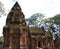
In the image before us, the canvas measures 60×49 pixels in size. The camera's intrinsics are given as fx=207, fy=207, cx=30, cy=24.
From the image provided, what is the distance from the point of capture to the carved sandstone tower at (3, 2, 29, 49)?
4028cm

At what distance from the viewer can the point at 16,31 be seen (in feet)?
133

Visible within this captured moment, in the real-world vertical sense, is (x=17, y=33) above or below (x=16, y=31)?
below

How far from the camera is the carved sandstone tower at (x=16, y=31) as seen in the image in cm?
4028

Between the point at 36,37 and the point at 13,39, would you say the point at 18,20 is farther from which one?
the point at 36,37

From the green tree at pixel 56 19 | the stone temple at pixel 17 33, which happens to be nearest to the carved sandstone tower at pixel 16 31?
the stone temple at pixel 17 33

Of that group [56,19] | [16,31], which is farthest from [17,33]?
[56,19]

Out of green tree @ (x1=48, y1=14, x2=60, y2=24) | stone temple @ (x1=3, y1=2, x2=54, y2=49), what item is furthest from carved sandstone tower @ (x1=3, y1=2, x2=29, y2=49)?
green tree @ (x1=48, y1=14, x2=60, y2=24)

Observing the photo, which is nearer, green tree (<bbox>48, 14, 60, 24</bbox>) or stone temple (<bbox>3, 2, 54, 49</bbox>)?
stone temple (<bbox>3, 2, 54, 49</bbox>)

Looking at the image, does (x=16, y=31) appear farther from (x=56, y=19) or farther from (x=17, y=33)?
(x=56, y=19)

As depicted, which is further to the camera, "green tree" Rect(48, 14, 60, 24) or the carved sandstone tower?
"green tree" Rect(48, 14, 60, 24)

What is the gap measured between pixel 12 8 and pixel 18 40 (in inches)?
292

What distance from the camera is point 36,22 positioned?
220 feet

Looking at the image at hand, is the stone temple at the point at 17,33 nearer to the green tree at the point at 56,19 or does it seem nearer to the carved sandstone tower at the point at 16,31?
the carved sandstone tower at the point at 16,31

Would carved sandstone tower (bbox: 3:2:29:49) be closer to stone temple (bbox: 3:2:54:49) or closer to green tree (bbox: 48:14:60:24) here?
stone temple (bbox: 3:2:54:49)
